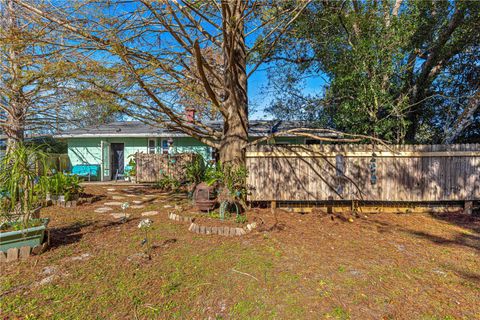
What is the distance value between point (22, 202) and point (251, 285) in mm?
3701

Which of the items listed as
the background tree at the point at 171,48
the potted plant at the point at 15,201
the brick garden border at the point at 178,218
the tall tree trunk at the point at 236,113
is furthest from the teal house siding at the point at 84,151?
the potted plant at the point at 15,201

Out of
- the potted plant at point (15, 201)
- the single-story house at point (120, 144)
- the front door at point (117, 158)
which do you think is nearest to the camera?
the potted plant at point (15, 201)

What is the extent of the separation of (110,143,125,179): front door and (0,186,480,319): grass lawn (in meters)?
9.07

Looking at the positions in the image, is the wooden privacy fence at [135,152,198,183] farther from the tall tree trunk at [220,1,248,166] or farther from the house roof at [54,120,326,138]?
the tall tree trunk at [220,1,248,166]

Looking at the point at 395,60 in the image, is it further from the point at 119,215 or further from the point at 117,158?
the point at 117,158

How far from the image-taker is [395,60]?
6.83m

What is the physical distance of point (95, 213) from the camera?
593 centimetres

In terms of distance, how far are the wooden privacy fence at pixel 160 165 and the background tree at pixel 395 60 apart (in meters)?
5.96

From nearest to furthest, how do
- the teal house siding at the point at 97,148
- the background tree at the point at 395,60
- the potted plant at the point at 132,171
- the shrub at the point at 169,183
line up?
the background tree at the point at 395,60, the shrub at the point at 169,183, the potted plant at the point at 132,171, the teal house siding at the point at 97,148

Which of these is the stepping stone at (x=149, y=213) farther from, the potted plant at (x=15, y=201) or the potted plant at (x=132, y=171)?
the potted plant at (x=132, y=171)

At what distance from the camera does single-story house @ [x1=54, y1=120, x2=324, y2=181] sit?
12367 mm

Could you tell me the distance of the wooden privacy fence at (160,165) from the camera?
10.4 metres

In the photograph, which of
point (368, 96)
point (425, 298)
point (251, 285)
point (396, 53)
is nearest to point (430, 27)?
point (396, 53)

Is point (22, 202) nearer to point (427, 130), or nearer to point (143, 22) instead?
point (143, 22)
